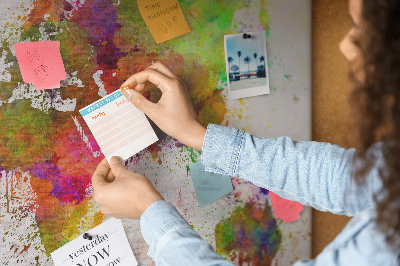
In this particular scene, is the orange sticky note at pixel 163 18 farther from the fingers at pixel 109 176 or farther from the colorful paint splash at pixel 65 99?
the fingers at pixel 109 176

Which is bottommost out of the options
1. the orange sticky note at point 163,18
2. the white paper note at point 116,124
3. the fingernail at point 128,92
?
the white paper note at point 116,124

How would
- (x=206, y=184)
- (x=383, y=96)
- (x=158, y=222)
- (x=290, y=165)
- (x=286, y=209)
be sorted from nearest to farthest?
(x=383, y=96) < (x=158, y=222) < (x=290, y=165) < (x=206, y=184) < (x=286, y=209)

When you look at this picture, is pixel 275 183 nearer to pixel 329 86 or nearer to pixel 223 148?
pixel 223 148

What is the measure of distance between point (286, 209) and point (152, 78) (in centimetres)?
55

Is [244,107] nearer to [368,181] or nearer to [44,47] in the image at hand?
[368,181]

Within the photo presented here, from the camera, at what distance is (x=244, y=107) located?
848 mm

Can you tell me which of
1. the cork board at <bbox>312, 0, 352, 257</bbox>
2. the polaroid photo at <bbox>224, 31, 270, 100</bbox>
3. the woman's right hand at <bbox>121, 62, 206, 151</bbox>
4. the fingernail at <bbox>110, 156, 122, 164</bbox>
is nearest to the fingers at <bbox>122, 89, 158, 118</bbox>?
the woman's right hand at <bbox>121, 62, 206, 151</bbox>

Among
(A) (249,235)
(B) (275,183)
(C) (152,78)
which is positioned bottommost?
(A) (249,235)

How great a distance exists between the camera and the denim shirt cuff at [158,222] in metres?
0.52

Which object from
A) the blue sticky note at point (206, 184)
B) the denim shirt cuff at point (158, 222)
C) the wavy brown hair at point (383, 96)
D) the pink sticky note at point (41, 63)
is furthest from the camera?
the blue sticky note at point (206, 184)

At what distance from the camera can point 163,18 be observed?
74cm

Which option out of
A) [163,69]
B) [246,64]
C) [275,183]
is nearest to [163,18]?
[163,69]

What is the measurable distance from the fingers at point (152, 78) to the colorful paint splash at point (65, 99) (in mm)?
57

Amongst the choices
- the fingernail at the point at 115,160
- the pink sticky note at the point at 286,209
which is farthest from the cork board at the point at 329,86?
the fingernail at the point at 115,160
